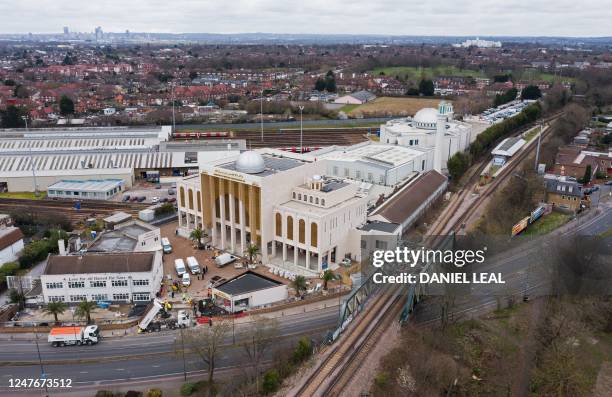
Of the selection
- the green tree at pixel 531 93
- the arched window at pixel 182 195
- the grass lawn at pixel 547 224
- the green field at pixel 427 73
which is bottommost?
the grass lawn at pixel 547 224

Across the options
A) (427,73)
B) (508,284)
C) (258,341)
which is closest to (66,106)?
(258,341)

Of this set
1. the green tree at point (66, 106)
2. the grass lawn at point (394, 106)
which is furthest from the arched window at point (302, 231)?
the green tree at point (66, 106)

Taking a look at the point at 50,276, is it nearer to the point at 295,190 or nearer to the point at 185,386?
the point at 185,386

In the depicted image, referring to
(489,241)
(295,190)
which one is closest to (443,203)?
(489,241)

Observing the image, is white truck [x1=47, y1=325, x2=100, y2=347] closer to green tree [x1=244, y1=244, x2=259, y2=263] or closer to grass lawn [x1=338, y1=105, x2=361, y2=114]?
green tree [x1=244, y1=244, x2=259, y2=263]

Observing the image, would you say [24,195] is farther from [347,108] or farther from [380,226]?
[347,108]

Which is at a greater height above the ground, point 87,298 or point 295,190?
point 295,190

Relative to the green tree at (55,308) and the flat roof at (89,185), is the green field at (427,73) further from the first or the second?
the green tree at (55,308)
